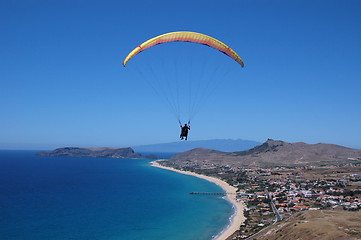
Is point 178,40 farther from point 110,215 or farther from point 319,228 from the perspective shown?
point 110,215

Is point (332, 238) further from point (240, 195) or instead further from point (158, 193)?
point (158, 193)

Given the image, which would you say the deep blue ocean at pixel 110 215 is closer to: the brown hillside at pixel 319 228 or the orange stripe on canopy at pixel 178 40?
the brown hillside at pixel 319 228

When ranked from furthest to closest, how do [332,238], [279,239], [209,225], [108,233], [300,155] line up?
[300,155], [209,225], [108,233], [279,239], [332,238]

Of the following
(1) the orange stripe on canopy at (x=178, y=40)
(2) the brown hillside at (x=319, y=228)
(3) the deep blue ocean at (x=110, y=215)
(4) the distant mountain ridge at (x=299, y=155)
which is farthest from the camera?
(4) the distant mountain ridge at (x=299, y=155)

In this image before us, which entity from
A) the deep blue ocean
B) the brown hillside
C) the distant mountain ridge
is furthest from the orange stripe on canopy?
the distant mountain ridge

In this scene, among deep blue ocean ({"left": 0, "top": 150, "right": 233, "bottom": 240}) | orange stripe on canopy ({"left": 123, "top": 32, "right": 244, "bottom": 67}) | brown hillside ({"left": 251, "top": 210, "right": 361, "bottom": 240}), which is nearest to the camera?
orange stripe on canopy ({"left": 123, "top": 32, "right": 244, "bottom": 67})

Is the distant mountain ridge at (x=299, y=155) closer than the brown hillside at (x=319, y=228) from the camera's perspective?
No

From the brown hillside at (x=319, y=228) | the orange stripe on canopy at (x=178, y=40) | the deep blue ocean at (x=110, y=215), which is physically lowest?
the deep blue ocean at (x=110, y=215)

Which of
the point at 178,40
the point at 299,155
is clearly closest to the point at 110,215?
the point at 178,40

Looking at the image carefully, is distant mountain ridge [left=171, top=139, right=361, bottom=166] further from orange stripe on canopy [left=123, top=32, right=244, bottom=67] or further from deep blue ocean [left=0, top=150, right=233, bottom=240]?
orange stripe on canopy [left=123, top=32, right=244, bottom=67]

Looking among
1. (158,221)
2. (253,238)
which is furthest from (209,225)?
(253,238)

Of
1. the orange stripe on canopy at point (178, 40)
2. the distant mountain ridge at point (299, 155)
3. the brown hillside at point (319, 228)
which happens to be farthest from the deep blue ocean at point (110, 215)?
the distant mountain ridge at point (299, 155)
